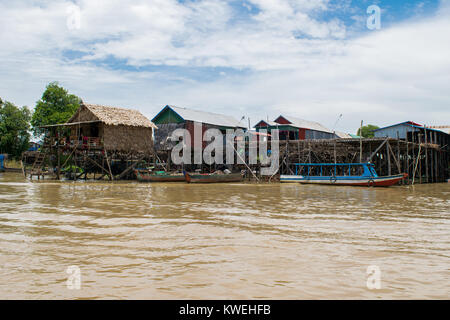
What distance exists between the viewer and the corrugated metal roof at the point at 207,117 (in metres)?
32.6

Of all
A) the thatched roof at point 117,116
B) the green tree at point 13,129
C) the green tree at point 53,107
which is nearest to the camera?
the thatched roof at point 117,116

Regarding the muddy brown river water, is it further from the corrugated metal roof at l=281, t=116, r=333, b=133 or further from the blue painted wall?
the corrugated metal roof at l=281, t=116, r=333, b=133

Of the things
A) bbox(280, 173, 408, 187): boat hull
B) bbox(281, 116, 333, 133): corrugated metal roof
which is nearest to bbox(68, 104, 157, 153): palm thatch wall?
bbox(280, 173, 408, 187): boat hull

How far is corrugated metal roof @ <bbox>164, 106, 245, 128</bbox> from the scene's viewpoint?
107 feet

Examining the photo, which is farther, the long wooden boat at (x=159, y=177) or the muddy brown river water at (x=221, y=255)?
the long wooden boat at (x=159, y=177)

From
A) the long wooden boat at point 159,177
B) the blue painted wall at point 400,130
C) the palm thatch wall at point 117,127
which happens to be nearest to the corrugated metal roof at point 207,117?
the palm thatch wall at point 117,127

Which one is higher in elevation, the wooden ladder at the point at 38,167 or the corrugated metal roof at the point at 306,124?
the corrugated metal roof at the point at 306,124

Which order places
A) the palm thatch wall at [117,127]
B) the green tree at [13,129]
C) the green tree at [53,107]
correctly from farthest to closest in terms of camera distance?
1. the green tree at [13,129]
2. the green tree at [53,107]
3. the palm thatch wall at [117,127]

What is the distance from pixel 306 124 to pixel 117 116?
20.6 m

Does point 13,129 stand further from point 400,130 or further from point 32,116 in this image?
point 400,130

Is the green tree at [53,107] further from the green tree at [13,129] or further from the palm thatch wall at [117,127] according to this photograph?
the palm thatch wall at [117,127]

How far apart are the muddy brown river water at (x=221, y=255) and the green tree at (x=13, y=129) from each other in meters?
36.9

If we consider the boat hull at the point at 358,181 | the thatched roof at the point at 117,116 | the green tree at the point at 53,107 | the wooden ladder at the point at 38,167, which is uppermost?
the green tree at the point at 53,107


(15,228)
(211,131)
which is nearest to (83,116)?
(211,131)
